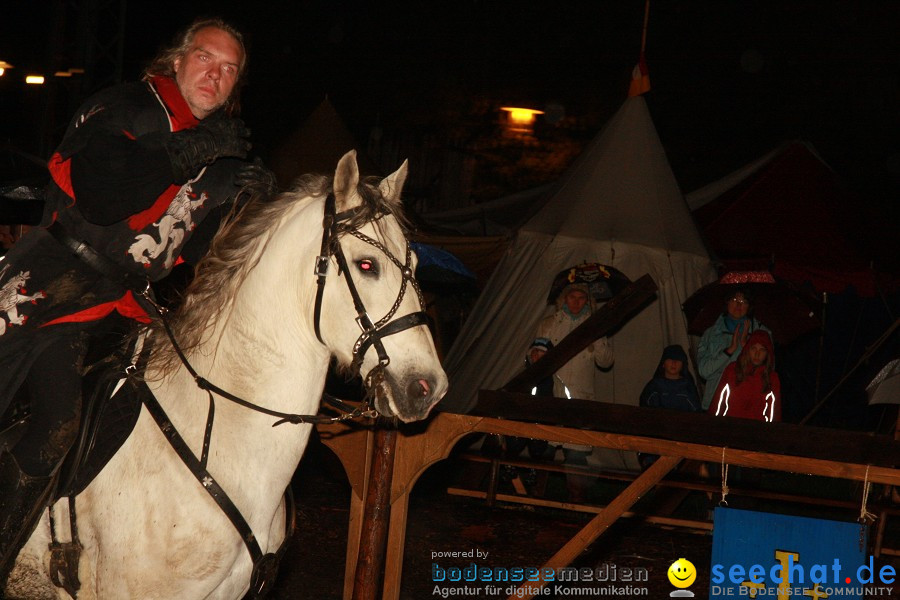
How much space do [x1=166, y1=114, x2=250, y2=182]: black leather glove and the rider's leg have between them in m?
0.77

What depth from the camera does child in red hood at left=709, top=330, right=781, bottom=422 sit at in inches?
299

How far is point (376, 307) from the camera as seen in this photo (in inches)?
107

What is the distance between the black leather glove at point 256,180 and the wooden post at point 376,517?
4.39 ft

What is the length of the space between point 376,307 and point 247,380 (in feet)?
1.86

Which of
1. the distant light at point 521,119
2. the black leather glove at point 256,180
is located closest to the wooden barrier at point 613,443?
the black leather glove at point 256,180

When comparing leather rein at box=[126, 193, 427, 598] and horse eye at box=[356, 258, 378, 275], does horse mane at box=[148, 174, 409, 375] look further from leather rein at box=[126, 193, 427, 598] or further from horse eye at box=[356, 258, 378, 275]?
horse eye at box=[356, 258, 378, 275]

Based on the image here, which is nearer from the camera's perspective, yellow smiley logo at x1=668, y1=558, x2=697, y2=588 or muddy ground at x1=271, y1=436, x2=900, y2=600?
yellow smiley logo at x1=668, y1=558, x2=697, y2=588

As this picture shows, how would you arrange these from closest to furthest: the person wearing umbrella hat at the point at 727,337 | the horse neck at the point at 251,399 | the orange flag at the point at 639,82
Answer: the horse neck at the point at 251,399, the person wearing umbrella hat at the point at 727,337, the orange flag at the point at 639,82

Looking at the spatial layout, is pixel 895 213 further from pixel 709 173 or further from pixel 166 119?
pixel 166 119

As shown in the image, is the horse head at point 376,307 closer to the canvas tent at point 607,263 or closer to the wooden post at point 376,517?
the wooden post at point 376,517

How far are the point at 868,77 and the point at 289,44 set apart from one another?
44.1ft

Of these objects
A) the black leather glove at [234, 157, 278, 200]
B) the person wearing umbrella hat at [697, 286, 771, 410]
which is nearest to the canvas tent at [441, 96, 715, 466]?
the person wearing umbrella hat at [697, 286, 771, 410]

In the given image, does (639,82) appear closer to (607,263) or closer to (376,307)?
(607,263)

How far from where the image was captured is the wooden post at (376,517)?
4008 mm
